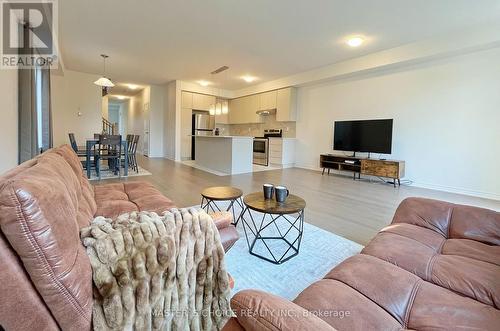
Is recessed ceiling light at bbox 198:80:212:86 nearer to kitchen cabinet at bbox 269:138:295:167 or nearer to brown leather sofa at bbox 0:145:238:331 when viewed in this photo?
kitchen cabinet at bbox 269:138:295:167

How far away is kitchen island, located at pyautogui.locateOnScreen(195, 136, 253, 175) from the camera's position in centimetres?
625

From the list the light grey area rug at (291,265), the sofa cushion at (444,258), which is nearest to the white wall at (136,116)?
A: the light grey area rug at (291,265)

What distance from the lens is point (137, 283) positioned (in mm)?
969

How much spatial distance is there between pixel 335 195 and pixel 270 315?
3996 mm

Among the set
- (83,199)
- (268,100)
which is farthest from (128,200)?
(268,100)

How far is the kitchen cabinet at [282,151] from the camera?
777 cm

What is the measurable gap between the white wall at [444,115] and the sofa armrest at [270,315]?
17.9 feet

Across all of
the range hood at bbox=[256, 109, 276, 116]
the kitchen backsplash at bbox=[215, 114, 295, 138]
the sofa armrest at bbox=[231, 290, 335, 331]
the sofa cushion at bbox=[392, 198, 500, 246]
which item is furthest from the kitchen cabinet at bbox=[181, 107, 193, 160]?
the sofa armrest at bbox=[231, 290, 335, 331]

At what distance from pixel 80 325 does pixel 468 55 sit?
6315mm

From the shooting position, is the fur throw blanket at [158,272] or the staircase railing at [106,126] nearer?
the fur throw blanket at [158,272]

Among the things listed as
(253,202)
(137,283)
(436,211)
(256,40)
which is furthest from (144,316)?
(256,40)

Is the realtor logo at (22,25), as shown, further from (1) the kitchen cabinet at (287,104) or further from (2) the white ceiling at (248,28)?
(1) the kitchen cabinet at (287,104)

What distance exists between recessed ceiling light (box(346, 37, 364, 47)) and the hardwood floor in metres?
2.84

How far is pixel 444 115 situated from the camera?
4.77 m
